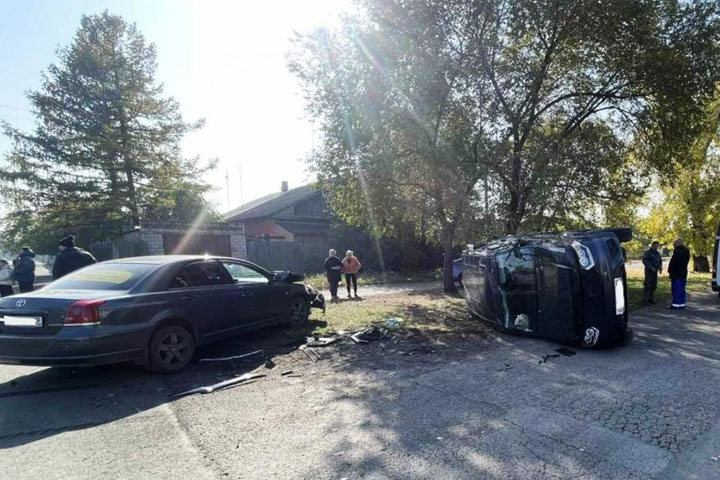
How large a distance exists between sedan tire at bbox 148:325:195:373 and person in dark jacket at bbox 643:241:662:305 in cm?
1065

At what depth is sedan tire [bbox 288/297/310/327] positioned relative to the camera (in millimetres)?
8031

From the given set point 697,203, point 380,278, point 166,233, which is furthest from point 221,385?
point 697,203

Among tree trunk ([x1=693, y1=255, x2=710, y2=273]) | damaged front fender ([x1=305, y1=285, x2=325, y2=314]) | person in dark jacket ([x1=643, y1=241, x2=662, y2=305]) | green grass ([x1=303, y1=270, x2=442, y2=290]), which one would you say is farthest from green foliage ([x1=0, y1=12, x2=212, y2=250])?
tree trunk ([x1=693, y1=255, x2=710, y2=273])

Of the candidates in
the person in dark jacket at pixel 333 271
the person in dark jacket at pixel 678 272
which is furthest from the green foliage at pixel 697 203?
the person in dark jacket at pixel 333 271

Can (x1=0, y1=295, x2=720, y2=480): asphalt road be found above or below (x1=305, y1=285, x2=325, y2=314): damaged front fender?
below

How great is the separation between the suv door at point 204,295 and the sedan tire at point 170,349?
0.21 m

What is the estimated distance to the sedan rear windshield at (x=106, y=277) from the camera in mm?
5387

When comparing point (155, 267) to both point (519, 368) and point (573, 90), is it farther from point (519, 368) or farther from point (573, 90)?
point (573, 90)

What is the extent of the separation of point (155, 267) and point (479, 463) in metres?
4.59

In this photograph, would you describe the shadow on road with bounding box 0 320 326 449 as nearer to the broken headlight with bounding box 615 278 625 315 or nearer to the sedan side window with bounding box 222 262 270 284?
the sedan side window with bounding box 222 262 270 284

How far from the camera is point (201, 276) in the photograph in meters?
6.26

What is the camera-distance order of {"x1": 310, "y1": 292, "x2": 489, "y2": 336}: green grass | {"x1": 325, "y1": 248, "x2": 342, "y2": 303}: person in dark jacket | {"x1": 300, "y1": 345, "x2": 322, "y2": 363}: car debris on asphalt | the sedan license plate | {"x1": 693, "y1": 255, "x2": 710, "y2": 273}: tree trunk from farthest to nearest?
{"x1": 693, "y1": 255, "x2": 710, "y2": 273}: tree trunk < {"x1": 325, "y1": 248, "x2": 342, "y2": 303}: person in dark jacket < {"x1": 310, "y1": 292, "x2": 489, "y2": 336}: green grass < {"x1": 300, "y1": 345, "x2": 322, "y2": 363}: car debris on asphalt < the sedan license plate

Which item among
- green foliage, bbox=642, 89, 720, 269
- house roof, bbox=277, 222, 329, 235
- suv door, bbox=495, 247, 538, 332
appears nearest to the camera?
suv door, bbox=495, 247, 538, 332

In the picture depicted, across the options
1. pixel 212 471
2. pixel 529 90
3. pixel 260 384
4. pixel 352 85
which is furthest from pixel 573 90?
pixel 212 471
